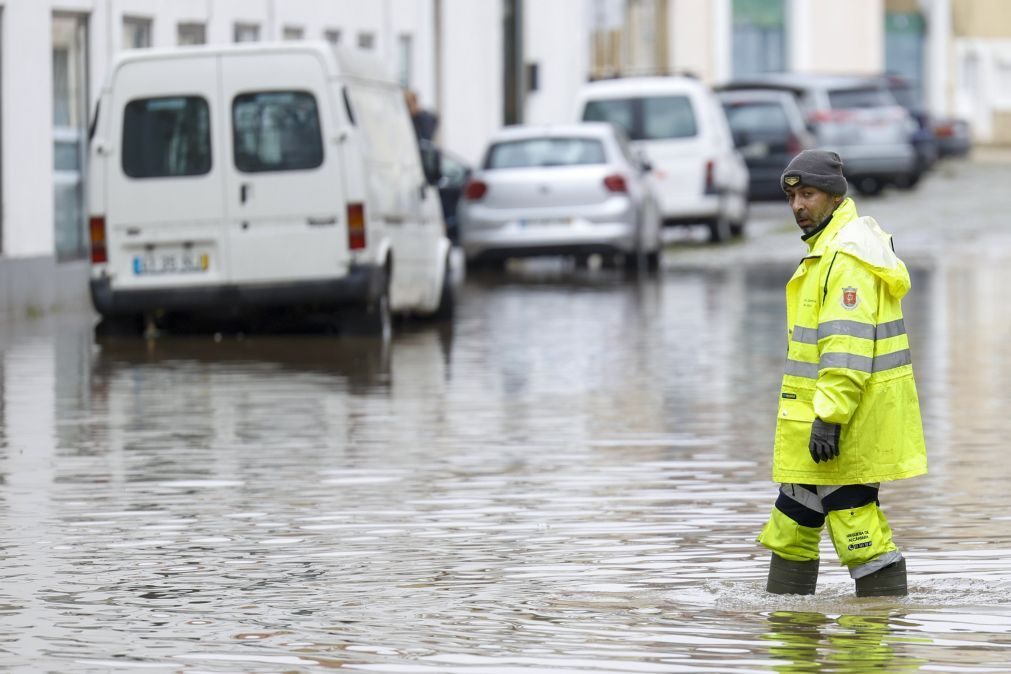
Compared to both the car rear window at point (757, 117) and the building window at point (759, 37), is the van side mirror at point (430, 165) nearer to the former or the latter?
the car rear window at point (757, 117)

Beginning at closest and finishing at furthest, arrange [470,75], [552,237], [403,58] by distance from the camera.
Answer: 1. [552,237]
2. [403,58]
3. [470,75]

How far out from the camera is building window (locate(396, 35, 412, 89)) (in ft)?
119

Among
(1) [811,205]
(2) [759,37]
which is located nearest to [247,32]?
(1) [811,205]

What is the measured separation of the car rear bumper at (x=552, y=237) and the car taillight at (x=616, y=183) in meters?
0.34

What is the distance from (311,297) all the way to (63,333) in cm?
268

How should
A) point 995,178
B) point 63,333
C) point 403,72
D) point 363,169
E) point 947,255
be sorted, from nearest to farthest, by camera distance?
1. point 363,169
2. point 63,333
3. point 947,255
4. point 403,72
5. point 995,178

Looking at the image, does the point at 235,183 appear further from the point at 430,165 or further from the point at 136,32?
the point at 136,32

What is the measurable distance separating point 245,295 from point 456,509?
866 centimetres

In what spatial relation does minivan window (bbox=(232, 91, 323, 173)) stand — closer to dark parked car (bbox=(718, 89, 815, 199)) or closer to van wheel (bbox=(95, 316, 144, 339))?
van wheel (bbox=(95, 316, 144, 339))

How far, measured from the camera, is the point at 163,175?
18484 mm

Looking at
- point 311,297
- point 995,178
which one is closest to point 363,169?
point 311,297

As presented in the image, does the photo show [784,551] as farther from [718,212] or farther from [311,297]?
[718,212]

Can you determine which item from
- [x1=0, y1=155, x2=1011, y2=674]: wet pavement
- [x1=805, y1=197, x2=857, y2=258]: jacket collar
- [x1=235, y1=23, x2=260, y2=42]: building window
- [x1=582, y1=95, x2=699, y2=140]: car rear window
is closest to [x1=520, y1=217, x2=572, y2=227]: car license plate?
[x1=235, y1=23, x2=260, y2=42]: building window

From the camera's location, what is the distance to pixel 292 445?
41.1 feet
